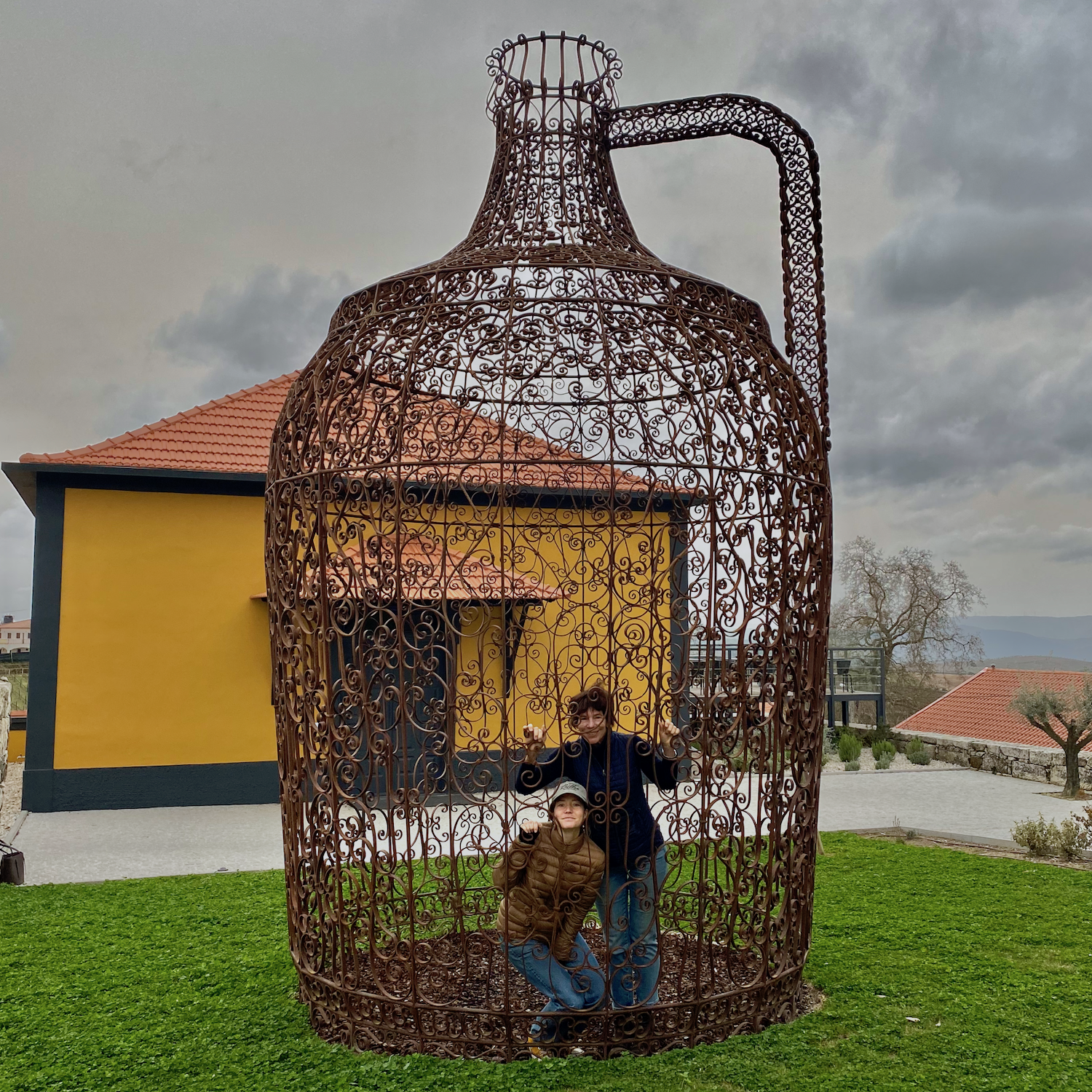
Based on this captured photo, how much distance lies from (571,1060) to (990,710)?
12.3 metres

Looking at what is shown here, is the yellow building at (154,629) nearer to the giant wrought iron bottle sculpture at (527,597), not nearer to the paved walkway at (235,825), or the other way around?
the paved walkway at (235,825)

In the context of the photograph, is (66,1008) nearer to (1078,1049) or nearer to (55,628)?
(1078,1049)

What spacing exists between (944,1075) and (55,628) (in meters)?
8.46

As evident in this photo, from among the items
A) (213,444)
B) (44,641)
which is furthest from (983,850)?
(44,641)

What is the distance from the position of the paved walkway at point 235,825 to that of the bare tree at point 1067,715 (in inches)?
17.5

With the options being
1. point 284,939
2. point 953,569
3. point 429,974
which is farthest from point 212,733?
point 953,569

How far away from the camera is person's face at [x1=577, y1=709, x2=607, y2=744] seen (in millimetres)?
3812

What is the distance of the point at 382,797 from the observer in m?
10.6

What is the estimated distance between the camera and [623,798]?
373 cm

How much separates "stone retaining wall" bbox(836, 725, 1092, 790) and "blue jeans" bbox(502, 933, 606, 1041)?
935cm

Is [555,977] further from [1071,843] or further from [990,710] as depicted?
[990,710]

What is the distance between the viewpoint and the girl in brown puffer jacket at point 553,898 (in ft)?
12.2

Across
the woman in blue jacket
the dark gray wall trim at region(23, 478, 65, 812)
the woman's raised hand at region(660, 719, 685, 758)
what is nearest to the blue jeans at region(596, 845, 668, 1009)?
the woman in blue jacket

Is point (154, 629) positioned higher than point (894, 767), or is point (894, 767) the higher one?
point (154, 629)
